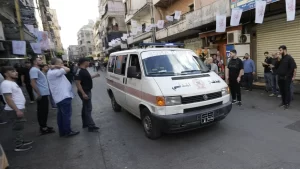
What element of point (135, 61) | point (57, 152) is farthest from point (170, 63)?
point (57, 152)

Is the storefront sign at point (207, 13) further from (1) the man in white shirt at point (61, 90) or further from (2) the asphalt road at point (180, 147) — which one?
(1) the man in white shirt at point (61, 90)

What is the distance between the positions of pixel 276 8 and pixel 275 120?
6635mm

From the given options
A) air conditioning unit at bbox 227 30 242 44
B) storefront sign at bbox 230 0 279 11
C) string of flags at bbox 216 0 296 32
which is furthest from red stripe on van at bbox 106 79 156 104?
air conditioning unit at bbox 227 30 242 44

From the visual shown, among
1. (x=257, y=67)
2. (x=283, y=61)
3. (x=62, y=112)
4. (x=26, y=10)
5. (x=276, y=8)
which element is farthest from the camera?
(x=26, y=10)

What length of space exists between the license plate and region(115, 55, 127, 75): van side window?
8.31 ft

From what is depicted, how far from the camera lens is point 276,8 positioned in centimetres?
888

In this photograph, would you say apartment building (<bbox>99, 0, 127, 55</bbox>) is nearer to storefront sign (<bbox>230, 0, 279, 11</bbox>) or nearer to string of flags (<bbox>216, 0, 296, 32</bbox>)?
string of flags (<bbox>216, 0, 296, 32</bbox>)

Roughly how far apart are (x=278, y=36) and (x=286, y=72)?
480 cm

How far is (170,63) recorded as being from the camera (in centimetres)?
444

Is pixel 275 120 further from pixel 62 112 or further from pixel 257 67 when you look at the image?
pixel 257 67

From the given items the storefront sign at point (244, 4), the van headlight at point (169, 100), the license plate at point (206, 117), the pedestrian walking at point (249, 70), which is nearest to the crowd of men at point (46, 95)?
the van headlight at point (169, 100)

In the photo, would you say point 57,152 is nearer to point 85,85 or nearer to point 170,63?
point 85,85

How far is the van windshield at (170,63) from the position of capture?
4262 mm

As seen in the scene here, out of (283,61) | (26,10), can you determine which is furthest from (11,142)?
(26,10)
